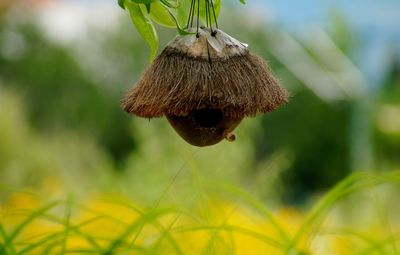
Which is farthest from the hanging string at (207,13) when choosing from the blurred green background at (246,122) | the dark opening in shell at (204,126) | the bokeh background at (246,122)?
the blurred green background at (246,122)

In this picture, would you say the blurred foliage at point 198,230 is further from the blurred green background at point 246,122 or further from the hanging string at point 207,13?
the blurred green background at point 246,122

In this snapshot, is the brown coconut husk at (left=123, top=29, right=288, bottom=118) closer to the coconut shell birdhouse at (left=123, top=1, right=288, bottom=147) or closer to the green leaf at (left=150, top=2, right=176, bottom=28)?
the coconut shell birdhouse at (left=123, top=1, right=288, bottom=147)

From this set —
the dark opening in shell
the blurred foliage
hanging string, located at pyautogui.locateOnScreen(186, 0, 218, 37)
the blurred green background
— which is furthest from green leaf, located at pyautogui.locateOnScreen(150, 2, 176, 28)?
the blurred green background

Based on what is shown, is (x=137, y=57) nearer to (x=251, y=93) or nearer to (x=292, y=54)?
(x=292, y=54)

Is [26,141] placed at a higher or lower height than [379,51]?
lower

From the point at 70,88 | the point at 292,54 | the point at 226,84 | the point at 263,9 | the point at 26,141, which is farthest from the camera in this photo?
the point at 263,9

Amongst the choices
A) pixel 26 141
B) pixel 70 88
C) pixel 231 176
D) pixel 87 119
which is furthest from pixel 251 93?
pixel 70 88

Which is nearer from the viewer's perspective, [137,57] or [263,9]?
[137,57]

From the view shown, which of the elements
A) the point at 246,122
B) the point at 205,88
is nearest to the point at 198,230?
the point at 205,88
